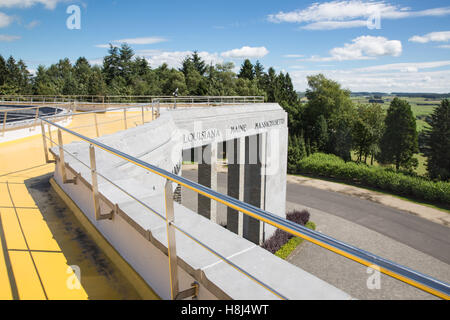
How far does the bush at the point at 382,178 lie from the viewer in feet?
94.9

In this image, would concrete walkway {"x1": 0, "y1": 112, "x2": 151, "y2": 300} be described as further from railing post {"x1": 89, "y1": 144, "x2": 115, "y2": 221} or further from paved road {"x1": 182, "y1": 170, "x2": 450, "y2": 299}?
paved road {"x1": 182, "y1": 170, "x2": 450, "y2": 299}

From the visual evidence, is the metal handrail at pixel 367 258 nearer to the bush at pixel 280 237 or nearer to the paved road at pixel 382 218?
the bush at pixel 280 237

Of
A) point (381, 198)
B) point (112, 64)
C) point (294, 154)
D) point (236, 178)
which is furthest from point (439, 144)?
point (112, 64)

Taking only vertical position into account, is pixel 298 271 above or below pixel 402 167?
above

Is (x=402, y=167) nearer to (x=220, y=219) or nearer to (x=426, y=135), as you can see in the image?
(x=426, y=135)

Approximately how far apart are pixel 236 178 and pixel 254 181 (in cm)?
134

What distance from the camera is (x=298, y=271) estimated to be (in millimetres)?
2070

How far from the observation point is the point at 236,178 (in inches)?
740

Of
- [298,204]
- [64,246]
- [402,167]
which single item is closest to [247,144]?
[298,204]

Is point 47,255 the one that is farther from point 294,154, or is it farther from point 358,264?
point 294,154

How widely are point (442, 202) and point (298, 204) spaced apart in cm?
1443

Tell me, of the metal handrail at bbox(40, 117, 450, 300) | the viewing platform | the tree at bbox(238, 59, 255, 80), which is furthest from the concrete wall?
the tree at bbox(238, 59, 255, 80)
